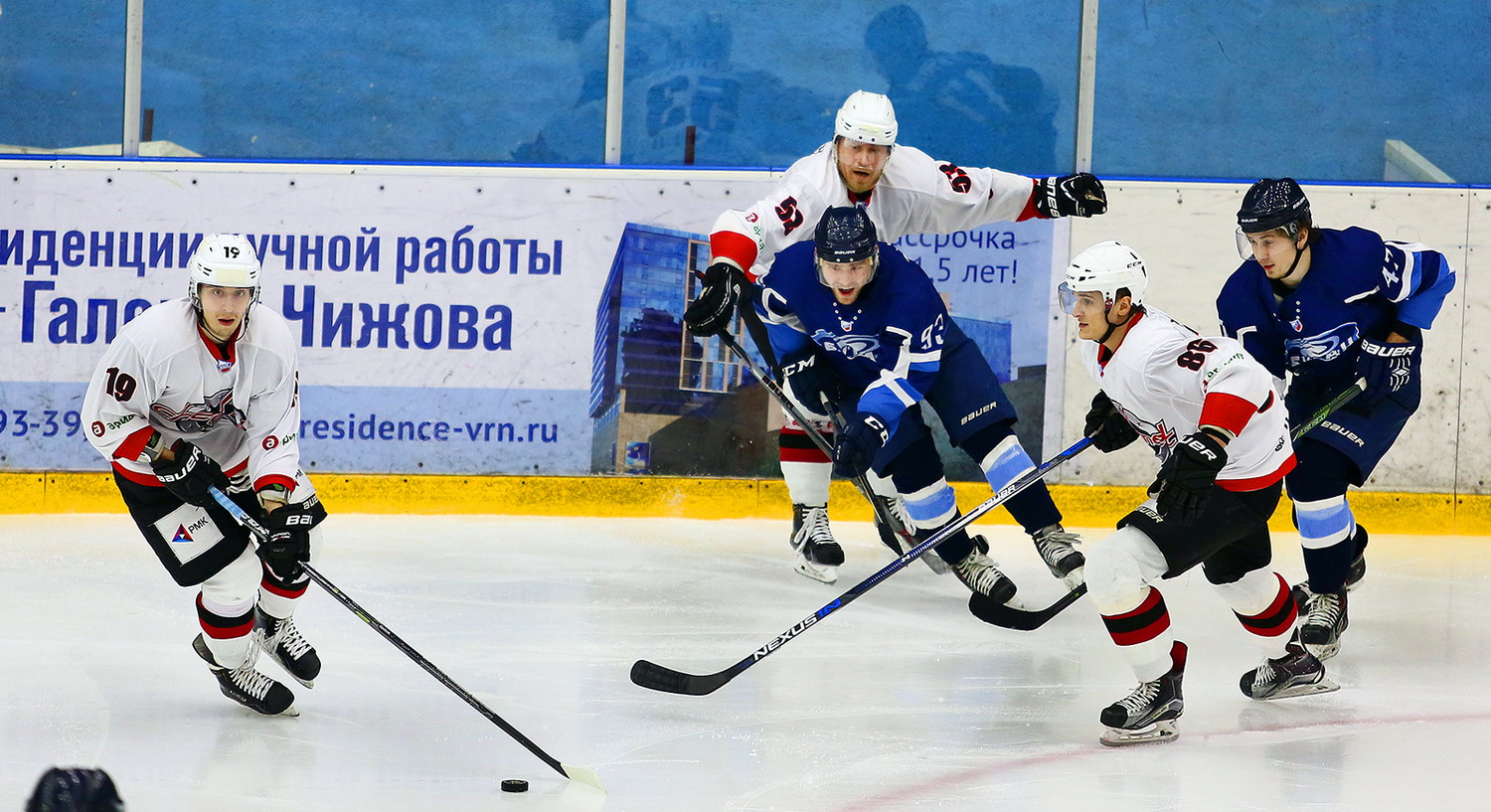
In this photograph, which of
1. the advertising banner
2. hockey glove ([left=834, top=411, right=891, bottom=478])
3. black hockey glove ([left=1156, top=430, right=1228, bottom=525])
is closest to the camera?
black hockey glove ([left=1156, top=430, right=1228, bottom=525])

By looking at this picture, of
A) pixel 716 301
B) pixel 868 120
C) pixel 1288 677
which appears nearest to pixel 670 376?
pixel 716 301

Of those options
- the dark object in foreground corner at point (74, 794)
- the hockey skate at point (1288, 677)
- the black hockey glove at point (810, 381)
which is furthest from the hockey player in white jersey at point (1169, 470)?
the dark object in foreground corner at point (74, 794)

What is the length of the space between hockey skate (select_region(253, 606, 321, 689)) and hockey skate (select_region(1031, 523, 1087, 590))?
1773 mm

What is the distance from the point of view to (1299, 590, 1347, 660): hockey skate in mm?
3189

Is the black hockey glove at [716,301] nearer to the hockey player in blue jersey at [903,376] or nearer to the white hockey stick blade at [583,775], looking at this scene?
the hockey player in blue jersey at [903,376]

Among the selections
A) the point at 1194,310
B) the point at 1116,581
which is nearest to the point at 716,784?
the point at 1116,581

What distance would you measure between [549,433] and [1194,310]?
87.5 inches

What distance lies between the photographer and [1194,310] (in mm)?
4980

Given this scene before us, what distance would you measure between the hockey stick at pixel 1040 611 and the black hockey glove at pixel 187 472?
176cm

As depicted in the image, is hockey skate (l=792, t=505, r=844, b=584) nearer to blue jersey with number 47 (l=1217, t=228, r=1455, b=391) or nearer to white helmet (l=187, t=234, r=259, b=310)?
blue jersey with number 47 (l=1217, t=228, r=1455, b=391)

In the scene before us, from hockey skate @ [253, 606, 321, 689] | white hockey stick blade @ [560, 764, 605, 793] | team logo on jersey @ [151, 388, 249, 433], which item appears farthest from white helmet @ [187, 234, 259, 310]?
white hockey stick blade @ [560, 764, 605, 793]

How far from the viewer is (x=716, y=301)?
3.73 m

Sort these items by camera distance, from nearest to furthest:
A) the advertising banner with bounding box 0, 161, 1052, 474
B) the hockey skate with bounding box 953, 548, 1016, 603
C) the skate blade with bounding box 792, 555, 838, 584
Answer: the hockey skate with bounding box 953, 548, 1016, 603 → the skate blade with bounding box 792, 555, 838, 584 → the advertising banner with bounding box 0, 161, 1052, 474

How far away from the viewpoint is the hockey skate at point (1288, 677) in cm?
302
